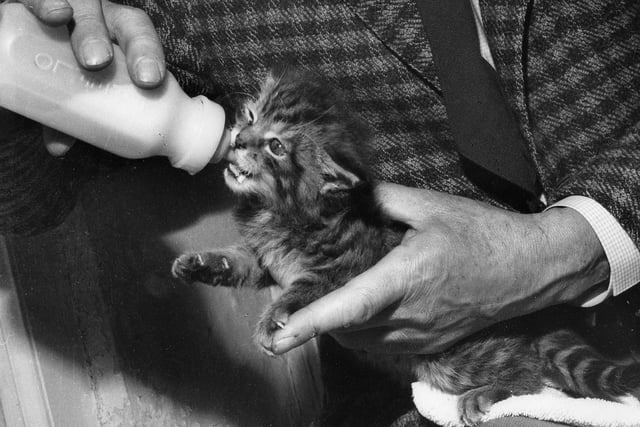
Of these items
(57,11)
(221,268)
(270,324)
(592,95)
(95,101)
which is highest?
(592,95)

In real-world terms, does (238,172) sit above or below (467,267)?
below

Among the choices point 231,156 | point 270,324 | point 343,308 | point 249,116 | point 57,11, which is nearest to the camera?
point 57,11

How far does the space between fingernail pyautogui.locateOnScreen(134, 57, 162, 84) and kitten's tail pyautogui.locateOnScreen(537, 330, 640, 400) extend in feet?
3.21

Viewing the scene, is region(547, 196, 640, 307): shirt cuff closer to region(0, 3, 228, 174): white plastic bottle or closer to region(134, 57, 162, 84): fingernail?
region(0, 3, 228, 174): white plastic bottle

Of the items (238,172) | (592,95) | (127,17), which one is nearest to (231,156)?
(238,172)

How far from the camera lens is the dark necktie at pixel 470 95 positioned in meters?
1.24

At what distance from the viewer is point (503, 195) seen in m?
1.47

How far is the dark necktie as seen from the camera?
1235 mm

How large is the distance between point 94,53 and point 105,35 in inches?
2.0

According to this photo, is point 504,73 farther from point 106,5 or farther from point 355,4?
point 106,5

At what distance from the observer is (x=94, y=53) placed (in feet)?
3.24

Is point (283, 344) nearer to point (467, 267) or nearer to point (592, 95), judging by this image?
point (467, 267)

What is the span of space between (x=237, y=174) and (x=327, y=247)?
0.79 feet

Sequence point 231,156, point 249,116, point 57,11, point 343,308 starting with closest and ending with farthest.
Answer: point 57,11
point 343,308
point 231,156
point 249,116
